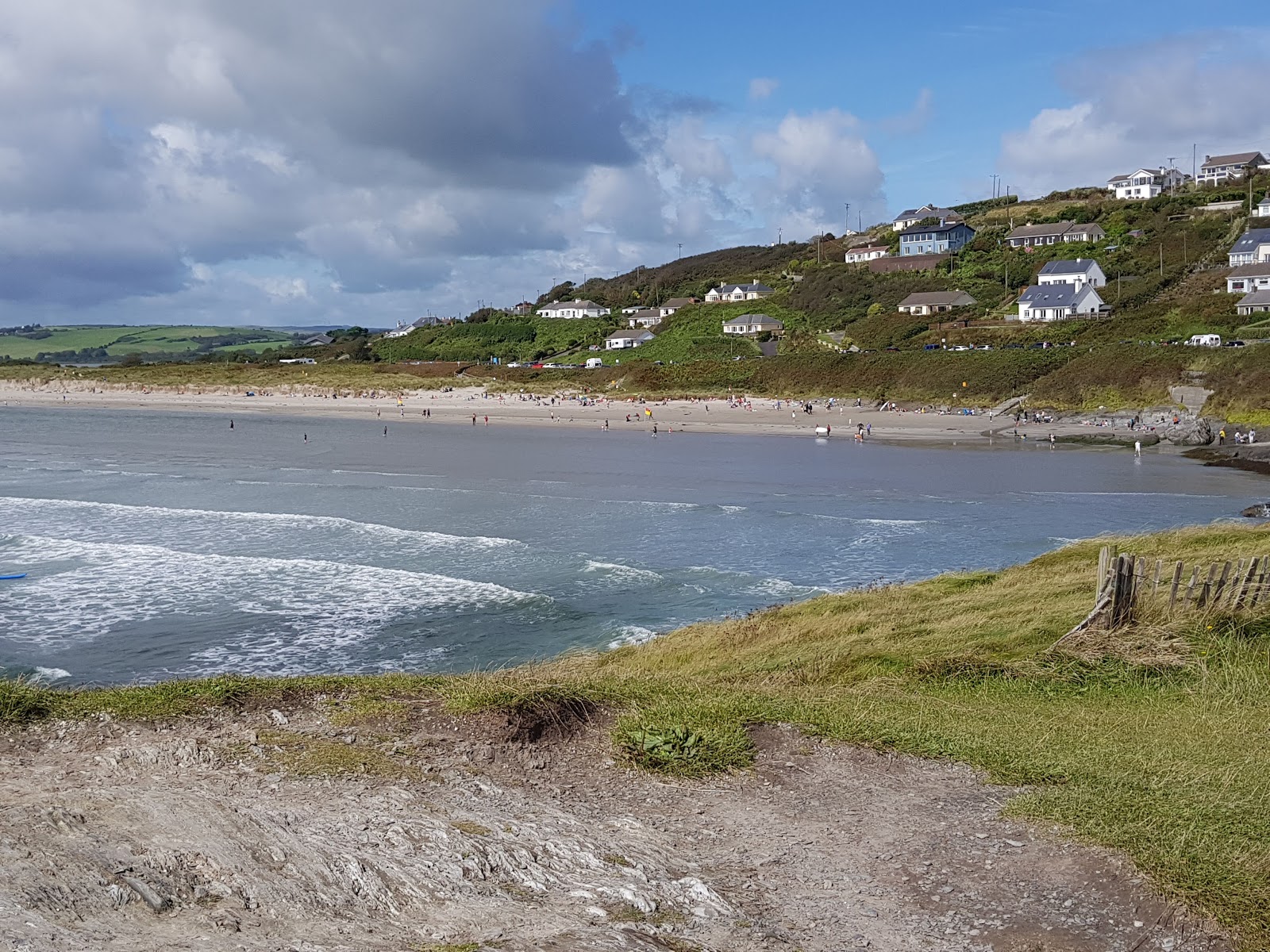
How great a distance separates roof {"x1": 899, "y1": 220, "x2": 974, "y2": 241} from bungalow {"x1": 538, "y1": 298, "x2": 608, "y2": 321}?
44.6 m

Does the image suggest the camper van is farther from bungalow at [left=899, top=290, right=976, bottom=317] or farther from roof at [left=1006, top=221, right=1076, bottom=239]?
roof at [left=1006, top=221, right=1076, bottom=239]

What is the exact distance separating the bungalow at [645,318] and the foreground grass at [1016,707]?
121 meters

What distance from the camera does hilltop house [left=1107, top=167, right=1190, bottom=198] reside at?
142625mm

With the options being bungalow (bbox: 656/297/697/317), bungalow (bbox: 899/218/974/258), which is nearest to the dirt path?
bungalow (bbox: 656/297/697/317)

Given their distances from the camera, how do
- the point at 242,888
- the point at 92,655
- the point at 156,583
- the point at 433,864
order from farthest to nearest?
1. the point at 156,583
2. the point at 92,655
3. the point at 433,864
4. the point at 242,888

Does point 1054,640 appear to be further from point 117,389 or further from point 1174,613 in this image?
point 117,389

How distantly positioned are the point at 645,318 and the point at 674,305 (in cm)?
553

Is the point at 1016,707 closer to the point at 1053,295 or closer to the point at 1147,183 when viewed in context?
the point at 1053,295

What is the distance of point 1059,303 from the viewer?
97562 millimetres

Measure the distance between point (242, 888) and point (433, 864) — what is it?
1.25 metres

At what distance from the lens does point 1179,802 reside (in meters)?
8.28

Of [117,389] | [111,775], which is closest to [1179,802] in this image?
[111,775]

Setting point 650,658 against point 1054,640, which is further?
point 650,658

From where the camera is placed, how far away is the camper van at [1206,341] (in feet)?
246
